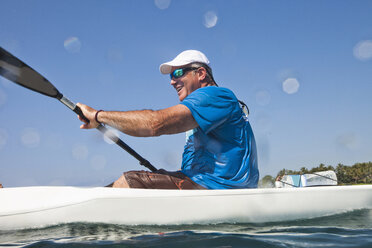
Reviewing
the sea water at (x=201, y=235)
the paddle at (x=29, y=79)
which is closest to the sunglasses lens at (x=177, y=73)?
the paddle at (x=29, y=79)

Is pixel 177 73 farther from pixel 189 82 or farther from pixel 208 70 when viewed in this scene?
pixel 208 70

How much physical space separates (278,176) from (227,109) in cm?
805

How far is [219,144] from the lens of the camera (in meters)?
2.85

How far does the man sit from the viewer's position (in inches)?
99.7

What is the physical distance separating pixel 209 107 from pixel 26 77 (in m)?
2.32

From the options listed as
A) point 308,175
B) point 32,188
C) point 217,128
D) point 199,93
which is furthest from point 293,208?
point 308,175

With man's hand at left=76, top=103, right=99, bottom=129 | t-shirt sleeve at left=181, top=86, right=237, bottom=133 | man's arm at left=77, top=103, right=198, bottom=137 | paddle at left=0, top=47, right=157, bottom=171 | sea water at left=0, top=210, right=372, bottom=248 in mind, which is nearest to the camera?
sea water at left=0, top=210, right=372, bottom=248

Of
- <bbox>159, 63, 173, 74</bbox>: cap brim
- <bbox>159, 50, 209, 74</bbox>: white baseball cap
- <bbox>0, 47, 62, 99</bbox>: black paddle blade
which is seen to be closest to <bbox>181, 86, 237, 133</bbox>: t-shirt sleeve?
<bbox>159, 50, 209, 74</bbox>: white baseball cap

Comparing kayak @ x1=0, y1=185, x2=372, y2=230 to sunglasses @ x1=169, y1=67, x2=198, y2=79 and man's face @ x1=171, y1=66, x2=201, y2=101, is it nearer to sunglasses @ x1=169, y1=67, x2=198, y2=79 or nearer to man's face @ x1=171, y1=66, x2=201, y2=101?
man's face @ x1=171, y1=66, x2=201, y2=101

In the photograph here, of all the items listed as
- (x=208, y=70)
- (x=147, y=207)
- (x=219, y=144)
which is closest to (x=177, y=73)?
(x=208, y=70)

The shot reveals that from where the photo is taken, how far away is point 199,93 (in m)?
2.70

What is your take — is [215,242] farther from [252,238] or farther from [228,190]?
[228,190]

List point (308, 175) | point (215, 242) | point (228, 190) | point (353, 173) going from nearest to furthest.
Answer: point (215, 242) < point (228, 190) < point (308, 175) < point (353, 173)

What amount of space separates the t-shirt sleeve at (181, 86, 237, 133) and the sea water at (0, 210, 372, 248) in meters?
0.97
